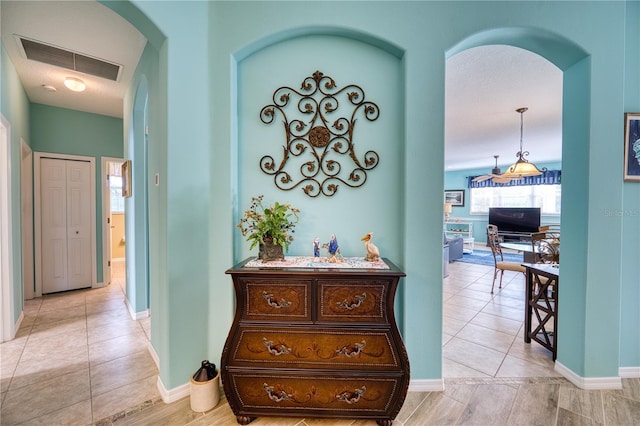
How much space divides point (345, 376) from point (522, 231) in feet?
28.7

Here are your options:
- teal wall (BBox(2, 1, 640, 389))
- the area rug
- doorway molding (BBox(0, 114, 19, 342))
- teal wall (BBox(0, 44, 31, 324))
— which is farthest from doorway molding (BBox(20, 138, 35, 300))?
the area rug

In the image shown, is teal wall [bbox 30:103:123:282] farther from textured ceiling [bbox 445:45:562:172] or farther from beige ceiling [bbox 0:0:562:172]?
textured ceiling [bbox 445:45:562:172]

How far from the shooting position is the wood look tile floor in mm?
1572

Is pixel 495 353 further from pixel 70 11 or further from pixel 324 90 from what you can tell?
pixel 70 11

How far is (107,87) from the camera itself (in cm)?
320

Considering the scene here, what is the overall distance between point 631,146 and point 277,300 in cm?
273

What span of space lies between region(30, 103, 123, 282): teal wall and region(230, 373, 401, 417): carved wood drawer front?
414 centimetres

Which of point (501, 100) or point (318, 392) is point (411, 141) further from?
point (501, 100)

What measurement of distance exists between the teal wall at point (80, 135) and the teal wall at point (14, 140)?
774mm

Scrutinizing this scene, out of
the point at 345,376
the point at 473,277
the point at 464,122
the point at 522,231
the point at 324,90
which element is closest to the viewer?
the point at 345,376

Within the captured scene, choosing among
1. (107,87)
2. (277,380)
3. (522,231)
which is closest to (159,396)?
(277,380)

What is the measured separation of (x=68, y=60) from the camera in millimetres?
2615

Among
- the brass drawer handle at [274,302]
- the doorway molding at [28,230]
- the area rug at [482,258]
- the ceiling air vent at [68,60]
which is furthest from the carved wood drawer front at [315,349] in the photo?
the area rug at [482,258]

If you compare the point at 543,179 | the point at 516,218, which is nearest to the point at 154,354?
the point at 516,218
